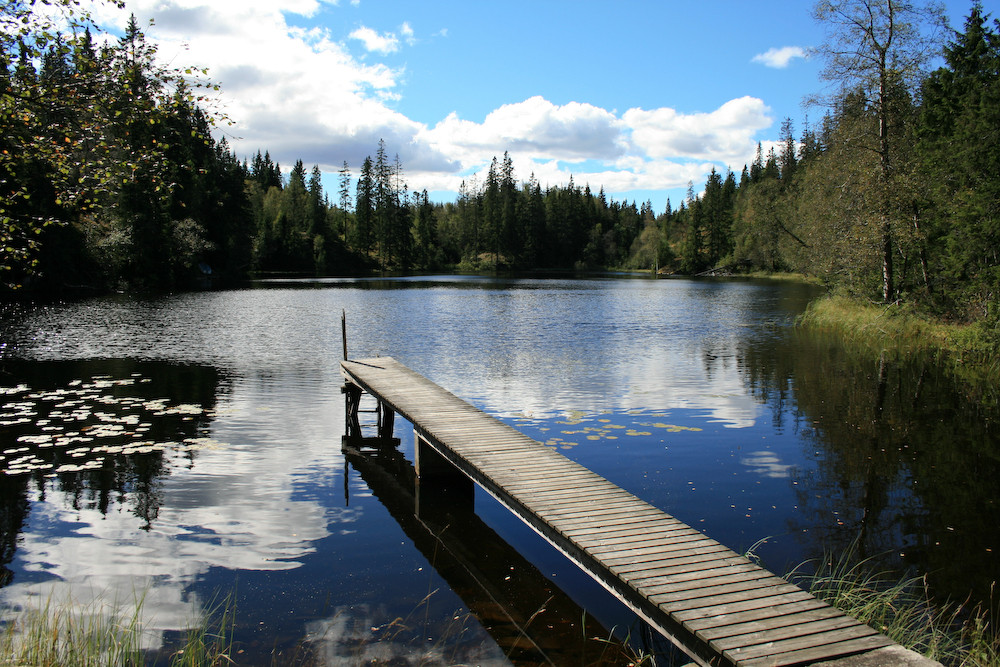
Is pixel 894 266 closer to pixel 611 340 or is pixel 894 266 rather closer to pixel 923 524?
pixel 611 340

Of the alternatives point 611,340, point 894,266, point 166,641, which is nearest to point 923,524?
point 166,641

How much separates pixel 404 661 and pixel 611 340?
71.3 feet

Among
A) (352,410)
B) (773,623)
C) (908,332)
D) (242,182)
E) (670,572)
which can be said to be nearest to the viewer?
(773,623)

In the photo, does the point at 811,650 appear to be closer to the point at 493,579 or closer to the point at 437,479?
the point at 493,579

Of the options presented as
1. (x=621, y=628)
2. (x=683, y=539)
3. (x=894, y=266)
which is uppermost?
(x=894, y=266)

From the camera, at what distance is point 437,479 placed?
10516 millimetres

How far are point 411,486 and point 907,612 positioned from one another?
6846mm

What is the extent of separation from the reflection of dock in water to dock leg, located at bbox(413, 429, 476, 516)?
30mm

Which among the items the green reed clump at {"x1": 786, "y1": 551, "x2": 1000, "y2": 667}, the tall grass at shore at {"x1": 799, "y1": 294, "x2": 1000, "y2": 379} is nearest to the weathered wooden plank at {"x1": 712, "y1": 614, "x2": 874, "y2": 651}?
the green reed clump at {"x1": 786, "y1": 551, "x2": 1000, "y2": 667}

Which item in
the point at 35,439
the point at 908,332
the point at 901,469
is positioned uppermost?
the point at 908,332

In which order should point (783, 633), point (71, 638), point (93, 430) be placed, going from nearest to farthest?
point (783, 633) < point (71, 638) < point (93, 430)

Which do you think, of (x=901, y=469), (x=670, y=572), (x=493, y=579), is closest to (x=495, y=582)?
(x=493, y=579)

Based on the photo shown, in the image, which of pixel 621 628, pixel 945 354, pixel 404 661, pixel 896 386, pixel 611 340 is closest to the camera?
pixel 404 661

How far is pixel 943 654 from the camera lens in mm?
5129
